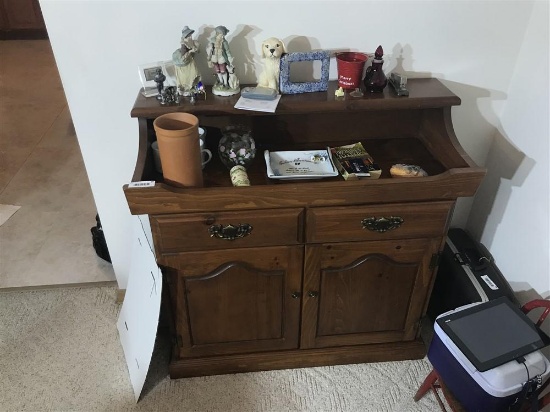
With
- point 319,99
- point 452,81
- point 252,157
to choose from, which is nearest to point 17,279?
point 252,157

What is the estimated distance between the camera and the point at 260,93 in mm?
1234

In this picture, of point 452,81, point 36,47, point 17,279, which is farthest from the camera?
point 36,47

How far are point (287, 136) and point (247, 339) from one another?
24.9 inches

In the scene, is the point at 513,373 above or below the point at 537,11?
below

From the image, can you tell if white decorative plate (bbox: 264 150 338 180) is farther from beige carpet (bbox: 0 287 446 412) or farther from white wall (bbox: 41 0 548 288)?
beige carpet (bbox: 0 287 446 412)

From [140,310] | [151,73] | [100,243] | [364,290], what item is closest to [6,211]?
[100,243]

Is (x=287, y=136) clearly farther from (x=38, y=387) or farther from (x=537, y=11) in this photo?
(x=38, y=387)

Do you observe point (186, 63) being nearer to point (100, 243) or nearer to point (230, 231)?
point (230, 231)

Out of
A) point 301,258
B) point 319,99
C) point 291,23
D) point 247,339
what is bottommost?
point 247,339

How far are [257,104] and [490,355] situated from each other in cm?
84

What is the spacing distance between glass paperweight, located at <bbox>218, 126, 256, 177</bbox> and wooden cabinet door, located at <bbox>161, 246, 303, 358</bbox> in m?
0.23

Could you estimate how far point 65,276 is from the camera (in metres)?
1.91

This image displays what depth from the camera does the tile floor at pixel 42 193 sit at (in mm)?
1943

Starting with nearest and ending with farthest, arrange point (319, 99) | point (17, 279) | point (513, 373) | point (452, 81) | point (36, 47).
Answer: point (513, 373) → point (319, 99) → point (452, 81) → point (17, 279) → point (36, 47)
